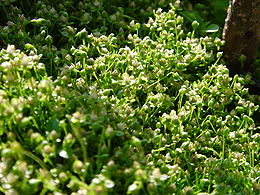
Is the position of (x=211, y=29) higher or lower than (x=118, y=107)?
higher

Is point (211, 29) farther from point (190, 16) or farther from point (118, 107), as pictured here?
point (118, 107)

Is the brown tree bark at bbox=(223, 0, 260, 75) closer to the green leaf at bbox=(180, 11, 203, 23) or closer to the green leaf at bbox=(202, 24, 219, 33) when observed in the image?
the green leaf at bbox=(202, 24, 219, 33)

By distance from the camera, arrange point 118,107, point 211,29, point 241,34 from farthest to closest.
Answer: point 211,29, point 241,34, point 118,107

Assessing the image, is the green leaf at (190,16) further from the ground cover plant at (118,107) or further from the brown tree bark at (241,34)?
the brown tree bark at (241,34)

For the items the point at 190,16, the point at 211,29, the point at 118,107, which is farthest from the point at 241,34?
the point at 118,107

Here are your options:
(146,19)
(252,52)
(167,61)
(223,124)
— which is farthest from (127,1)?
(223,124)

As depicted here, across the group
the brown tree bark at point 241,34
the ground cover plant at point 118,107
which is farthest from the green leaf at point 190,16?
the brown tree bark at point 241,34

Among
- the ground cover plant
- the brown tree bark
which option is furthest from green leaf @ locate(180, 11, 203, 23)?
the brown tree bark
